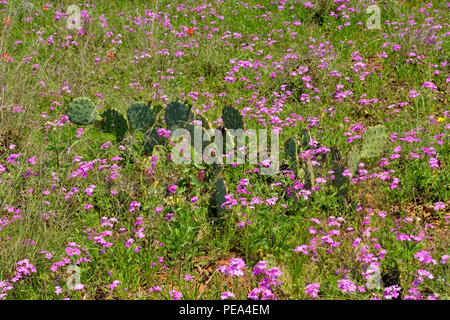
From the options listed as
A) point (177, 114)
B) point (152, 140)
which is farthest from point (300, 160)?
point (152, 140)

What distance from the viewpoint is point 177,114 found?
407cm

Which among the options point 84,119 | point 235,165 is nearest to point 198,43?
point 84,119

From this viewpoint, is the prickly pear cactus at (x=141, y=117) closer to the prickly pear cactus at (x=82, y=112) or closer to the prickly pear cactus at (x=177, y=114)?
the prickly pear cactus at (x=177, y=114)

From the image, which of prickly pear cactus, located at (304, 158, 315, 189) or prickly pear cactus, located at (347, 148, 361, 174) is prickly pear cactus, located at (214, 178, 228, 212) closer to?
prickly pear cactus, located at (304, 158, 315, 189)

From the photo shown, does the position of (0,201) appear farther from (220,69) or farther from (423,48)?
(423,48)

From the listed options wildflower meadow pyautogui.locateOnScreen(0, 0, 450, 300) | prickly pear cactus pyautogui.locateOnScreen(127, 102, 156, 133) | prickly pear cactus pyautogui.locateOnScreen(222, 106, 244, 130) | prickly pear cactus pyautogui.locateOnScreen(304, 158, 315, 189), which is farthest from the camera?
prickly pear cactus pyautogui.locateOnScreen(127, 102, 156, 133)

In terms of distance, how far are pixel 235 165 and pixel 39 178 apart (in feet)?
5.20

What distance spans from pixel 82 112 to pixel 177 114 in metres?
0.96

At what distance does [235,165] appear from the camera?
379 centimetres

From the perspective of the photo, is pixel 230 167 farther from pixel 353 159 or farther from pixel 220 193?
pixel 353 159

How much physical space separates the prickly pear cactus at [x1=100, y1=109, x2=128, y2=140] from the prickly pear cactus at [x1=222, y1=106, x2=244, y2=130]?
39.2 inches

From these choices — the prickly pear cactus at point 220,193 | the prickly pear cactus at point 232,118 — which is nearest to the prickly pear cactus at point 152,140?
the prickly pear cactus at point 232,118

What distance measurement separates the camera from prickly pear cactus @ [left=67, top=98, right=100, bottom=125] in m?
4.29

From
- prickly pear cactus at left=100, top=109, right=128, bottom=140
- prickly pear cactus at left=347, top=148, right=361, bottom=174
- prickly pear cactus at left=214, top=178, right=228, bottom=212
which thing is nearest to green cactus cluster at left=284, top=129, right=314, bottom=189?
prickly pear cactus at left=347, top=148, right=361, bottom=174
